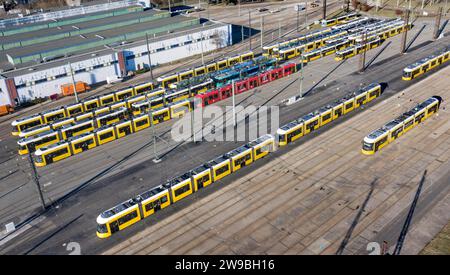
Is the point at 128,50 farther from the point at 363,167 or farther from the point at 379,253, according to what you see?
the point at 379,253

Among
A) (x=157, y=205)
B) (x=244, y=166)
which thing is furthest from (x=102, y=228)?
(x=244, y=166)

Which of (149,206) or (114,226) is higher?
(149,206)

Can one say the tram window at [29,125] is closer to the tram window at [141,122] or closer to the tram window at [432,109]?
the tram window at [141,122]

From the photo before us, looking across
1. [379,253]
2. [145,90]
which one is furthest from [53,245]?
[145,90]

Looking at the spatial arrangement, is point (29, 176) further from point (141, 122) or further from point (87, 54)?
point (87, 54)

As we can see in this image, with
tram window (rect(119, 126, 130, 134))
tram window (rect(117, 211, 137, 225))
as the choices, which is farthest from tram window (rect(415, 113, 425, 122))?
tram window (rect(119, 126, 130, 134))

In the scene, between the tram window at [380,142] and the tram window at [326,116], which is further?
the tram window at [326,116]

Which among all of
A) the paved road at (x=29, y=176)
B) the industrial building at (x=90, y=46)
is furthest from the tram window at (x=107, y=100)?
the paved road at (x=29, y=176)
